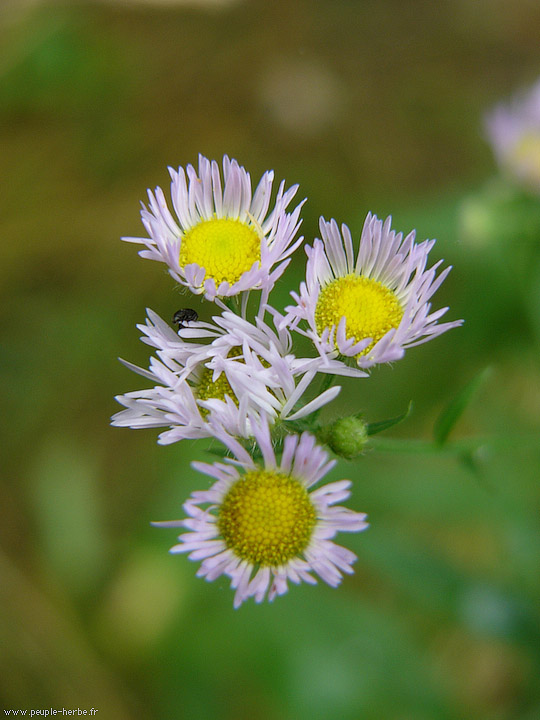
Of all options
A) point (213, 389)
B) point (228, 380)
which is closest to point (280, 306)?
point (213, 389)

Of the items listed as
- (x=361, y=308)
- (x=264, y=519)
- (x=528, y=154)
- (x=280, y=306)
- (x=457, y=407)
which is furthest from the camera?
(x=528, y=154)

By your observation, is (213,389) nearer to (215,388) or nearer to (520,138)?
(215,388)

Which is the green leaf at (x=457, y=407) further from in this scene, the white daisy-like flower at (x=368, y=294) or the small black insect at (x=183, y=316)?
the small black insect at (x=183, y=316)

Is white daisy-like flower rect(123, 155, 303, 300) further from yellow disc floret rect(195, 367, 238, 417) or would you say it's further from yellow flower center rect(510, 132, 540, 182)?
yellow flower center rect(510, 132, 540, 182)

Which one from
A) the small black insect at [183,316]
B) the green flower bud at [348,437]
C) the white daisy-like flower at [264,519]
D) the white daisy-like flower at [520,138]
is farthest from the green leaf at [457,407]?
the white daisy-like flower at [520,138]

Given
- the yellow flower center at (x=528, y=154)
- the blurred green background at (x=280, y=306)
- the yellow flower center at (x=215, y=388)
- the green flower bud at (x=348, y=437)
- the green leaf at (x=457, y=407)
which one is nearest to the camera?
the green flower bud at (x=348, y=437)

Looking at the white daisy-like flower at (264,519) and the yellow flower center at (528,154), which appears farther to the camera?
the yellow flower center at (528,154)

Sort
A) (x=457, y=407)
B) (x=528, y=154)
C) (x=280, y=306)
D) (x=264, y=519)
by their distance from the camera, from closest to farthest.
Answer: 1. (x=264, y=519)
2. (x=457, y=407)
3. (x=280, y=306)
4. (x=528, y=154)
